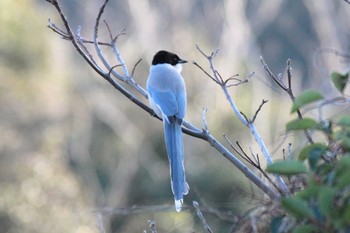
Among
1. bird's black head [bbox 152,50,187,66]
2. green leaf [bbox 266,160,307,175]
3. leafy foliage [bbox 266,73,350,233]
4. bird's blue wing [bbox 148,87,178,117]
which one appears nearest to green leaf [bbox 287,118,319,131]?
leafy foliage [bbox 266,73,350,233]

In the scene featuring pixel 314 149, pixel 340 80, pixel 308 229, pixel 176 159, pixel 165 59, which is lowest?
pixel 176 159

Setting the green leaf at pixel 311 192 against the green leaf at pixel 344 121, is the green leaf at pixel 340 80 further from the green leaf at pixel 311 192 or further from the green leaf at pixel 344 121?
the green leaf at pixel 311 192

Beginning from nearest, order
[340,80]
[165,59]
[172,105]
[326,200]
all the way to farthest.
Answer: [326,200], [340,80], [172,105], [165,59]

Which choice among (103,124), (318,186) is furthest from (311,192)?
(103,124)

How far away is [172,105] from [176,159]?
23.3 inches

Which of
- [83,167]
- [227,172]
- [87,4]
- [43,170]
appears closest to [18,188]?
[43,170]

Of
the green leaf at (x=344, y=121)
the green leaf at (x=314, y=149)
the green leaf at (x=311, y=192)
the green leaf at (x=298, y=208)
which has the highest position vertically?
the green leaf at (x=344, y=121)

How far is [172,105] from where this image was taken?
423 cm

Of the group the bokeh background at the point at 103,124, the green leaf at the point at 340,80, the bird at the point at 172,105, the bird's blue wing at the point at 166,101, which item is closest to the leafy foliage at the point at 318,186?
the green leaf at the point at 340,80

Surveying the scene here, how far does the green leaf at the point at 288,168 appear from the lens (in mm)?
1703

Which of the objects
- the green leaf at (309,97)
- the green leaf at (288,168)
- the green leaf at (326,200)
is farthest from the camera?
the green leaf at (309,97)

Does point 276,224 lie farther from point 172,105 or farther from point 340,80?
point 172,105

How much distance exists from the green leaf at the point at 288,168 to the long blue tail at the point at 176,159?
1545 mm

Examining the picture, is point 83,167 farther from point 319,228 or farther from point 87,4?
point 319,228
